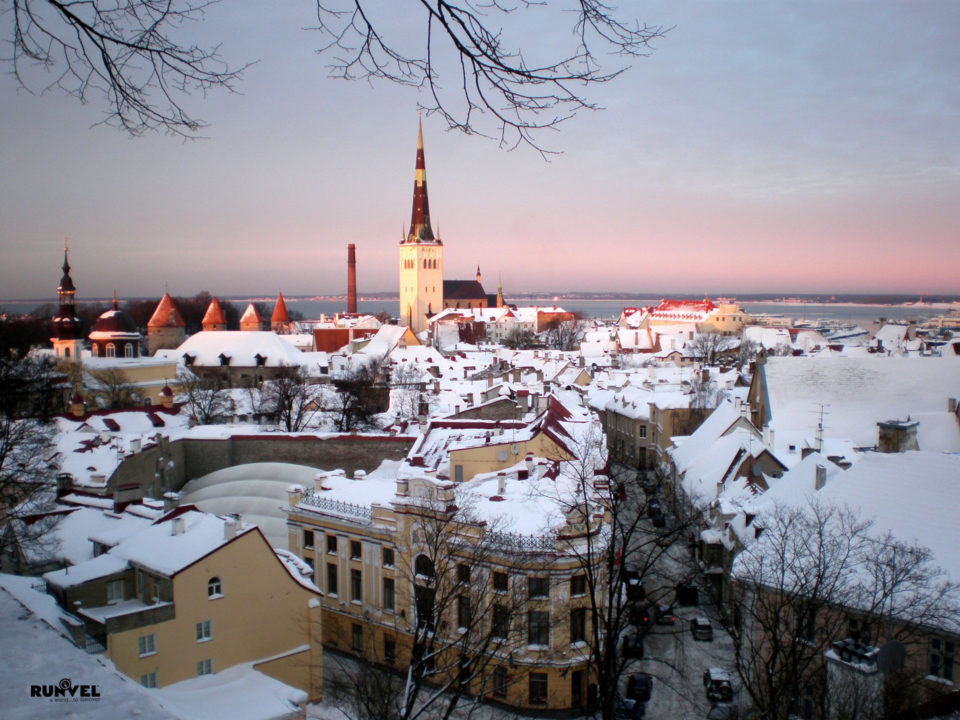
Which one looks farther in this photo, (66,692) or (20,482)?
(20,482)

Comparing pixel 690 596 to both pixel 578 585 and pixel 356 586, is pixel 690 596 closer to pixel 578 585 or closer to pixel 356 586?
pixel 578 585

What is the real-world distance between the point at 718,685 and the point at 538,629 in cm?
401

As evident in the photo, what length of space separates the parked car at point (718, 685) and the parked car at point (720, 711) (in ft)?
0.78

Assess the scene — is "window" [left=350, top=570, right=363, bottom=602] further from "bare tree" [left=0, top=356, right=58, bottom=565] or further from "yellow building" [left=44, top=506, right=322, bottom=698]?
"bare tree" [left=0, top=356, right=58, bottom=565]

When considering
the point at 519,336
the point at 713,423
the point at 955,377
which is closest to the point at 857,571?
the point at 713,423

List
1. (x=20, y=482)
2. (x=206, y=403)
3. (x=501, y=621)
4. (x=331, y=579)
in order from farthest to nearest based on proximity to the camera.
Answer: (x=206, y=403), (x=331, y=579), (x=20, y=482), (x=501, y=621)

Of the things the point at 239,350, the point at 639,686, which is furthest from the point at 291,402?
the point at 239,350

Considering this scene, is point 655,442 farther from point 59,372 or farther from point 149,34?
point 149,34

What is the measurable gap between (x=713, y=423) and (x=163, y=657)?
72.7ft

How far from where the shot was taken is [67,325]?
49.4 metres

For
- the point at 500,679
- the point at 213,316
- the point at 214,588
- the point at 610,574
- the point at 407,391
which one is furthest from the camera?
the point at 213,316

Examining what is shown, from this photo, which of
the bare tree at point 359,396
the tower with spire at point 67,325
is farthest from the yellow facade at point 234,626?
the tower with spire at point 67,325

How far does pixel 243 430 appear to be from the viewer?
30.2 m

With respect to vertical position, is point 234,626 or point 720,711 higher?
point 234,626
